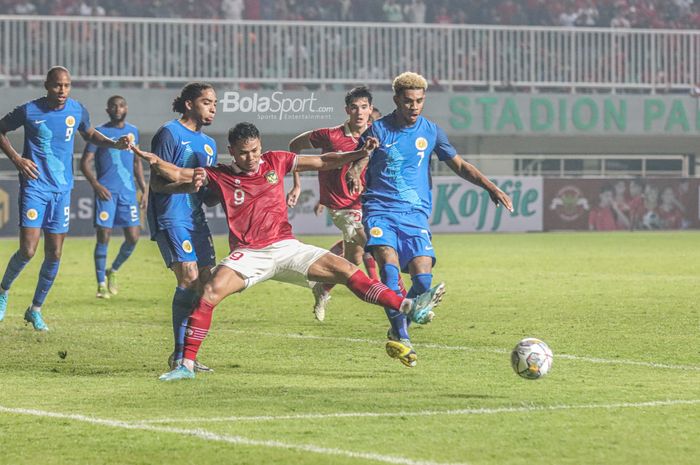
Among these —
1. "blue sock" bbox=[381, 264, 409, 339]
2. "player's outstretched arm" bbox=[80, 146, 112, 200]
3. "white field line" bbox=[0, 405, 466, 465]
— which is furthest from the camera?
"player's outstretched arm" bbox=[80, 146, 112, 200]

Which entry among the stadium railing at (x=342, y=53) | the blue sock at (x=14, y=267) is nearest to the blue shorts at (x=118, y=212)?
the blue sock at (x=14, y=267)

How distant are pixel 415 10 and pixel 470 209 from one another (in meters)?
5.78

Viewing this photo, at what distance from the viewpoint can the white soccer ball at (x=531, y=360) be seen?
25.0 ft

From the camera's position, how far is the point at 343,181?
41.8ft

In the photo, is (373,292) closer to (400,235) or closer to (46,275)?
(400,235)

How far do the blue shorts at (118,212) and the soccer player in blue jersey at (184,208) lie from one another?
644cm

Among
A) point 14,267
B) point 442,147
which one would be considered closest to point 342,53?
point 14,267

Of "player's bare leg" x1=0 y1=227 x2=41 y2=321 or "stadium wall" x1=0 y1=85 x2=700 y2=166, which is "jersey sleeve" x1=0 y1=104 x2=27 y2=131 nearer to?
"player's bare leg" x1=0 y1=227 x2=41 y2=321

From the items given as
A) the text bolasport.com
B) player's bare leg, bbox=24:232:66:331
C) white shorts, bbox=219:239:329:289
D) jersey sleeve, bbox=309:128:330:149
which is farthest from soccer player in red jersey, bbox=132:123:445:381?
the text bolasport.com

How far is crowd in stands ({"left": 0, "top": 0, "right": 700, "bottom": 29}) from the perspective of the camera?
33000 mm

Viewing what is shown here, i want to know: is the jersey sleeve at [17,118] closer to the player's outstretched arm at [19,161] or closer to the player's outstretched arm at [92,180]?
the player's outstretched arm at [19,161]

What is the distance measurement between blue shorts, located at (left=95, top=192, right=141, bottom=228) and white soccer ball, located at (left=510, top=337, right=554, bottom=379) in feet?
27.6

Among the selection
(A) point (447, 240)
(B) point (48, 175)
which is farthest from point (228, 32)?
(B) point (48, 175)

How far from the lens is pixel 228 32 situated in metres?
31.8
